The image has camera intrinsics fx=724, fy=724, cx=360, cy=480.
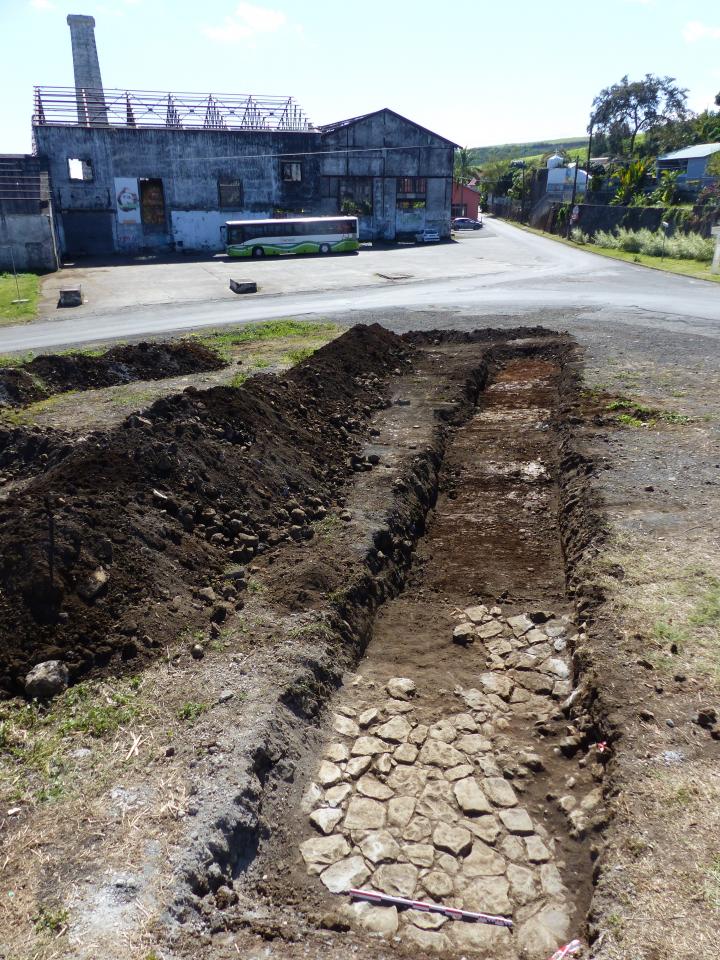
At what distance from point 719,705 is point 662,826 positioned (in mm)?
1384

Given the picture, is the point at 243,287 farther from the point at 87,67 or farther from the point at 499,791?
the point at 87,67

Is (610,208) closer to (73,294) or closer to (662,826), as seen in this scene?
(73,294)

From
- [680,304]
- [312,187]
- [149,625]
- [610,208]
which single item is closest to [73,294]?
[680,304]

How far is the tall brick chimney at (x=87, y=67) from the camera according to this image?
1882 inches

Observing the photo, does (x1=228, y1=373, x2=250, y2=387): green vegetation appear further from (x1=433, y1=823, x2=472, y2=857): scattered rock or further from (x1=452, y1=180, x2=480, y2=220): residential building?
(x1=452, y1=180, x2=480, y2=220): residential building

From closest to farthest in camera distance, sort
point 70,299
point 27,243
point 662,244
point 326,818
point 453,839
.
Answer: point 453,839 → point 326,818 → point 70,299 → point 27,243 → point 662,244

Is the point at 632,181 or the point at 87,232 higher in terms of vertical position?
the point at 632,181

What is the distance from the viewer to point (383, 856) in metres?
4.86

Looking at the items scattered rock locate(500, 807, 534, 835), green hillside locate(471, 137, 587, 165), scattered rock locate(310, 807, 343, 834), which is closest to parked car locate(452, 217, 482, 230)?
scattered rock locate(500, 807, 534, 835)

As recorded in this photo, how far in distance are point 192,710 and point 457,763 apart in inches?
83.5

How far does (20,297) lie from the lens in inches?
1112

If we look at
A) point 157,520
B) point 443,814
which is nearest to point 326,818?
point 443,814

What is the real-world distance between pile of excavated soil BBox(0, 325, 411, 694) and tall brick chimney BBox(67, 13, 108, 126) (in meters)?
45.0

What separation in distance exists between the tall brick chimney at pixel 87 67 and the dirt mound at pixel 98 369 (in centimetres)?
3903
